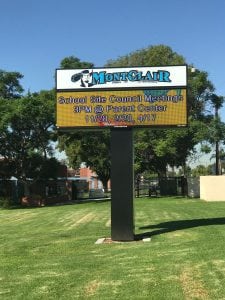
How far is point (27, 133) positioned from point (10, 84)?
5915mm

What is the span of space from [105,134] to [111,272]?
40.7 meters

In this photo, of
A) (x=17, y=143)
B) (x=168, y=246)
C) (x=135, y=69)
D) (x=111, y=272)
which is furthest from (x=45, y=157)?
(x=111, y=272)

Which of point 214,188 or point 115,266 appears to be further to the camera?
point 214,188

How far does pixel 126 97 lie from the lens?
18.3 metres

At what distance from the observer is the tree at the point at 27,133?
46031mm

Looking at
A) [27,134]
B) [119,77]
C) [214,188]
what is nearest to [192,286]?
[119,77]

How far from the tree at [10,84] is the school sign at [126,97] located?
33.2m

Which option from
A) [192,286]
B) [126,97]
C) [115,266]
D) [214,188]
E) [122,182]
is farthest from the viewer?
[214,188]

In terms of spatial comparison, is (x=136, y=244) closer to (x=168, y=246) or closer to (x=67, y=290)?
(x=168, y=246)

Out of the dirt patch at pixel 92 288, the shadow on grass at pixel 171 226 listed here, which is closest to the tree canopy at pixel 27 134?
the shadow on grass at pixel 171 226

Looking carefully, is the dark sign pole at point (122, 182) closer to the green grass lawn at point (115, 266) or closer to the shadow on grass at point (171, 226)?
the shadow on grass at point (171, 226)

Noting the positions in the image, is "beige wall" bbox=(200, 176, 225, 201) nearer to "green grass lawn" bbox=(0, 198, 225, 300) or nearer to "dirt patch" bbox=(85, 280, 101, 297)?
"green grass lawn" bbox=(0, 198, 225, 300)

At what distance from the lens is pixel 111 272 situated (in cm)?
1158

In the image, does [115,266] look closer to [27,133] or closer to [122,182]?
[122,182]
